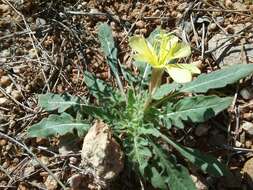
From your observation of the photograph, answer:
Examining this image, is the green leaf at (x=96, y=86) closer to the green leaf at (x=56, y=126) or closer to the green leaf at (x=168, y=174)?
the green leaf at (x=56, y=126)

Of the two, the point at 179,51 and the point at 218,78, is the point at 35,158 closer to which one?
the point at 179,51

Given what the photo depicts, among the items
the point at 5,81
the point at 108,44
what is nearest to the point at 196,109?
the point at 108,44

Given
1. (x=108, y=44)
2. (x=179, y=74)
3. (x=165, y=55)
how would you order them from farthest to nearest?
(x=108, y=44)
(x=165, y=55)
(x=179, y=74)

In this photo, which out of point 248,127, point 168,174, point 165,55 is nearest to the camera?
point 165,55

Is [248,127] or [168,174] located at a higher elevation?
[248,127]

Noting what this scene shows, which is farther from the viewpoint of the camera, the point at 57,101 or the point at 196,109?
the point at 57,101

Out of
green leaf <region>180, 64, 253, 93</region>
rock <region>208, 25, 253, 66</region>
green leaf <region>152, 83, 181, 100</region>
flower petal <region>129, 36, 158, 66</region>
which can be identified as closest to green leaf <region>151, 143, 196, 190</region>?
green leaf <region>152, 83, 181, 100</region>
